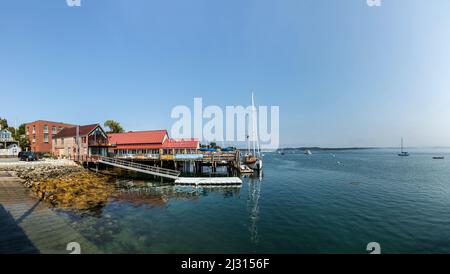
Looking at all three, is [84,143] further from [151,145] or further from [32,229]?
[32,229]

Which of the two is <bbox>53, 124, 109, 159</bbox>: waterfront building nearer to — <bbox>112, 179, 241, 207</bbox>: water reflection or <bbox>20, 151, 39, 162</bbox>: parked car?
<bbox>20, 151, 39, 162</bbox>: parked car

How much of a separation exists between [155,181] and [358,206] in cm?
2967

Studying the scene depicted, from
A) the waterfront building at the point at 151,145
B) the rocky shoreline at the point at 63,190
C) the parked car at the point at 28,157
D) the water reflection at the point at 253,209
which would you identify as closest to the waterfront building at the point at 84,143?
the waterfront building at the point at 151,145

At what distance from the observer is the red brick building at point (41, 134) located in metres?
64.0

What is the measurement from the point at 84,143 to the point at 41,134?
102 ft

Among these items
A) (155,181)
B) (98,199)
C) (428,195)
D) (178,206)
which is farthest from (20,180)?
(428,195)

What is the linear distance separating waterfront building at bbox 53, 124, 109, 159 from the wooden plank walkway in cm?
2748

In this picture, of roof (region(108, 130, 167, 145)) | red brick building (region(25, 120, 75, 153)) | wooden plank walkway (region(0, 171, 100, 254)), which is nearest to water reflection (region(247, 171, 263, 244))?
wooden plank walkway (region(0, 171, 100, 254))

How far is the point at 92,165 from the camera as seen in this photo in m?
47.8

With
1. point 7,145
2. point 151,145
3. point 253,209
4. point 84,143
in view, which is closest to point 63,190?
point 253,209

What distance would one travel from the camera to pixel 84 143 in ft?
151

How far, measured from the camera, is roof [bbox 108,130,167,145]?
5294 cm
